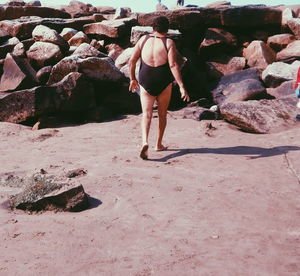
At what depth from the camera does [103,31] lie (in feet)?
39.3

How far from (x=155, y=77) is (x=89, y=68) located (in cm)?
290

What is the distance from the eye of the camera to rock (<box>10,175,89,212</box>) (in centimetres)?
415

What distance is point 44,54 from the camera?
384 inches

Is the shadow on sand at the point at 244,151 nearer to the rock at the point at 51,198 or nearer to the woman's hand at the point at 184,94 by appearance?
the woman's hand at the point at 184,94

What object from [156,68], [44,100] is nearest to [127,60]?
[44,100]

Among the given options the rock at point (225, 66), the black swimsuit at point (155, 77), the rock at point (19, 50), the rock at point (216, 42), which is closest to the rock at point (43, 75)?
the rock at point (19, 50)

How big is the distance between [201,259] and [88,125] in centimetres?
496

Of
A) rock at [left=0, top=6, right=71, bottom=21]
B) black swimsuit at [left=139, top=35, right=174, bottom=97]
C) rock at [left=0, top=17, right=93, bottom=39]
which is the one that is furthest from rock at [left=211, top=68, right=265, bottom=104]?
rock at [left=0, top=6, right=71, bottom=21]

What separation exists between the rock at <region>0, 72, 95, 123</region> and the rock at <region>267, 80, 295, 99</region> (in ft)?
12.5

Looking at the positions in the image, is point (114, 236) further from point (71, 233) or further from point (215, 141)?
point (215, 141)

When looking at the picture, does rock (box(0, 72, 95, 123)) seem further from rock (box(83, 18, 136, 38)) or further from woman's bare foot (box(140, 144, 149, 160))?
rock (box(83, 18, 136, 38))

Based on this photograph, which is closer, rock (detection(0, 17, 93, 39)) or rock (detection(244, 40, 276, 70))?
rock (detection(244, 40, 276, 70))

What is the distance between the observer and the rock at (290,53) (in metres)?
11.0

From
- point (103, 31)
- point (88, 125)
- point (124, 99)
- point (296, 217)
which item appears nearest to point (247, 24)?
point (103, 31)
